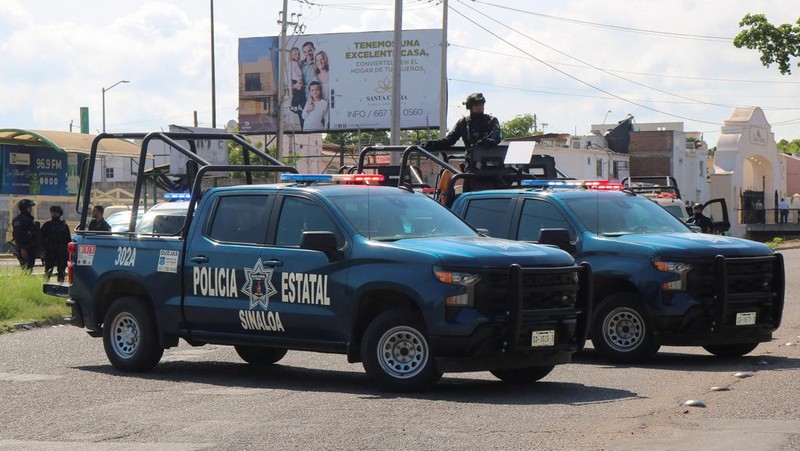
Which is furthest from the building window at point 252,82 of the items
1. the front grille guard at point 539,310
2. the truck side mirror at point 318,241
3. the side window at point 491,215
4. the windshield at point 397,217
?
the truck side mirror at point 318,241

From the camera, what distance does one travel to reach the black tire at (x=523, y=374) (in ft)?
39.4

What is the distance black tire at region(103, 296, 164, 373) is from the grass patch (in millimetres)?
5599

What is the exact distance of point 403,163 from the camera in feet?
53.4

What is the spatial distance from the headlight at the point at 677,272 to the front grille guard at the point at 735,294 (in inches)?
11.9

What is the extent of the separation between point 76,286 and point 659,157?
77.7 metres

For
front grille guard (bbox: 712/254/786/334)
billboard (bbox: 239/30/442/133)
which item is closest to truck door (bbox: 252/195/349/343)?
front grille guard (bbox: 712/254/786/334)

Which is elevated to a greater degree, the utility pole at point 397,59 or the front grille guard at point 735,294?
the utility pole at point 397,59

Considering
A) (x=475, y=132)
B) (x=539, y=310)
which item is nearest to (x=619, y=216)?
(x=475, y=132)

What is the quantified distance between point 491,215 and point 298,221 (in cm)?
374

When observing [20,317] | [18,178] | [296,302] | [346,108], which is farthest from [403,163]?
[346,108]

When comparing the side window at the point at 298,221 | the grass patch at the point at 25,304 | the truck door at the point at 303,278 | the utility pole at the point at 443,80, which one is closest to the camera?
the truck door at the point at 303,278

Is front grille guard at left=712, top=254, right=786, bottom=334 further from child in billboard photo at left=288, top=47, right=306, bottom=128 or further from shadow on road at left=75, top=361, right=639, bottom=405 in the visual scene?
child in billboard photo at left=288, top=47, right=306, bottom=128

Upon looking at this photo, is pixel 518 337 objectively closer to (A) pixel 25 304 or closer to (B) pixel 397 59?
(A) pixel 25 304

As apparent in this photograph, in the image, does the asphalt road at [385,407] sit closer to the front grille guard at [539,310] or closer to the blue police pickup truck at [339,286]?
the blue police pickup truck at [339,286]
